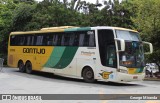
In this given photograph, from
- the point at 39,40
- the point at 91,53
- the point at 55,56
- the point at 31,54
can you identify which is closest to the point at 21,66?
the point at 31,54

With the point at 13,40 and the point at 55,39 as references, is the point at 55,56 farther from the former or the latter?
the point at 13,40

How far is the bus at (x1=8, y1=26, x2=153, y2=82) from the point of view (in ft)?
63.5

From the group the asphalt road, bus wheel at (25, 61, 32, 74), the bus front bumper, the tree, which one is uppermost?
the tree

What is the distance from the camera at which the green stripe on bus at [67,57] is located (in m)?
22.1

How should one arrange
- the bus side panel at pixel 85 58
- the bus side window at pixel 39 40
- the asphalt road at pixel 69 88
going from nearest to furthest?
1. the asphalt road at pixel 69 88
2. the bus side panel at pixel 85 58
3. the bus side window at pixel 39 40

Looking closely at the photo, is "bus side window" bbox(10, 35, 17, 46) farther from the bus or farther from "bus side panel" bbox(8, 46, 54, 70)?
the bus

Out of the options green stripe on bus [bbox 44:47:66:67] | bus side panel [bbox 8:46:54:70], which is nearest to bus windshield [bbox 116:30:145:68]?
green stripe on bus [bbox 44:47:66:67]

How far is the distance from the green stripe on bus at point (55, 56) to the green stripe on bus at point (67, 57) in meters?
0.29

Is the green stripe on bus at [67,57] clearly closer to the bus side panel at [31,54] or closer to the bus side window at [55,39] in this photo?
the bus side window at [55,39]

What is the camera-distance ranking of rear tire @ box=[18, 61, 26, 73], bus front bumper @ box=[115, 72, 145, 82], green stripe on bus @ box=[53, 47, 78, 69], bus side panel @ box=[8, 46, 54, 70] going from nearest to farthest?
bus front bumper @ box=[115, 72, 145, 82] < green stripe on bus @ box=[53, 47, 78, 69] < bus side panel @ box=[8, 46, 54, 70] < rear tire @ box=[18, 61, 26, 73]

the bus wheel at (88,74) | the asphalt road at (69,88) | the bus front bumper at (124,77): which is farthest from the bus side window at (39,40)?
the bus front bumper at (124,77)

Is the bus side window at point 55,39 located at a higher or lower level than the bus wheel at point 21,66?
higher

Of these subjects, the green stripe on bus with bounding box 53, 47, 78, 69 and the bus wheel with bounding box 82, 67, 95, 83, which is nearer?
the bus wheel with bounding box 82, 67, 95, 83

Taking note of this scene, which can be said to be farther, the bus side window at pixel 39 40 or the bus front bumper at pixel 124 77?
the bus side window at pixel 39 40
